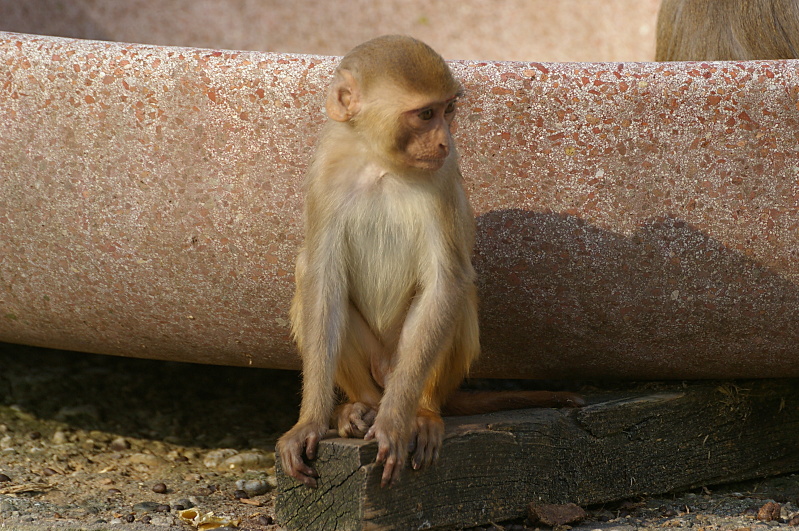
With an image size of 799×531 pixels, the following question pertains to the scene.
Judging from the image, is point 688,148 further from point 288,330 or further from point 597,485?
point 288,330

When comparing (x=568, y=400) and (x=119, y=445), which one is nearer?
(x=568, y=400)

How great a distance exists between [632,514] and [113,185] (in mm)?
1793

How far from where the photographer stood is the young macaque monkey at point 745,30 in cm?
412

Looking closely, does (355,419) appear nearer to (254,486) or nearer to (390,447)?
(390,447)

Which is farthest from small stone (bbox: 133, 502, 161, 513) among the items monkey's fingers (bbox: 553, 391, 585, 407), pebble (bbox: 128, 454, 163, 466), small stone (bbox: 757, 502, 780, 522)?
small stone (bbox: 757, 502, 780, 522)

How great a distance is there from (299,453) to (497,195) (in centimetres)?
92

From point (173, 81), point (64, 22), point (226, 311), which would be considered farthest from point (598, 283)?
point (64, 22)

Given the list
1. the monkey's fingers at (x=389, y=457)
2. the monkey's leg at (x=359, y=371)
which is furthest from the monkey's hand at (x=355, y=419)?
the monkey's fingers at (x=389, y=457)

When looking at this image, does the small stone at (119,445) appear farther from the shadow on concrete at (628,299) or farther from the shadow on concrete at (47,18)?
the shadow on concrete at (47,18)

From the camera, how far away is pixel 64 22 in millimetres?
6098

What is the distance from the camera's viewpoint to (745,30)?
4.14 metres

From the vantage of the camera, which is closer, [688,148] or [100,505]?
[688,148]

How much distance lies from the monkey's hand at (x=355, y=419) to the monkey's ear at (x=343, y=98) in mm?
733

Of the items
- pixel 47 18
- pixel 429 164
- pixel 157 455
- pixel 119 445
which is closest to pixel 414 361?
pixel 429 164
